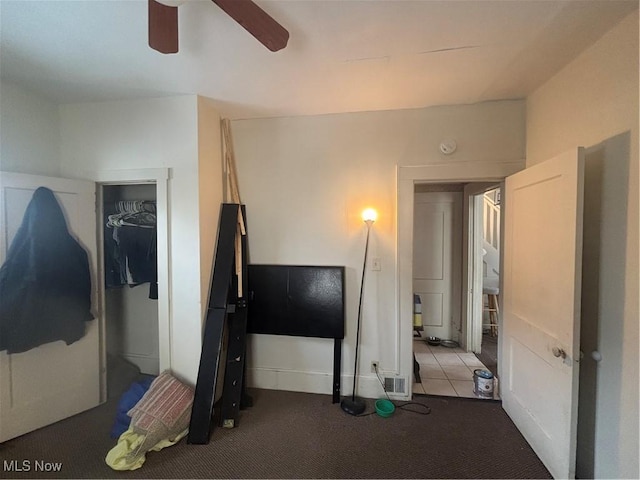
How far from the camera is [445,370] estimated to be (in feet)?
9.64

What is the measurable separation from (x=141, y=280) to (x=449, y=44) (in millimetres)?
3016

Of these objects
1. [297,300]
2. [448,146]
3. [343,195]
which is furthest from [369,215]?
[297,300]

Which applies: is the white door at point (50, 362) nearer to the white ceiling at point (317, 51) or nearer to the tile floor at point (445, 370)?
the white ceiling at point (317, 51)

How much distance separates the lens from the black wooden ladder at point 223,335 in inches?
77.9

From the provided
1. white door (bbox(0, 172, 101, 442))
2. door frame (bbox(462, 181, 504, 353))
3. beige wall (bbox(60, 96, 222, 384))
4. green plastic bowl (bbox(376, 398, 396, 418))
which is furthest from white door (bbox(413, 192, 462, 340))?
white door (bbox(0, 172, 101, 442))

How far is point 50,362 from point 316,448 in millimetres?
2086

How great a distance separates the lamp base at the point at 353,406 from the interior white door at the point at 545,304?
1128mm

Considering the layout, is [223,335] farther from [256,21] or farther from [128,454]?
[256,21]

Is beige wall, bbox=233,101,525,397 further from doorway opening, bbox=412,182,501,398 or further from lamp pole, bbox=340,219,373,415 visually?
doorway opening, bbox=412,182,501,398

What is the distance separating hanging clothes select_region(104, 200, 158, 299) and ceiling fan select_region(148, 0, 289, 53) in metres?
1.72

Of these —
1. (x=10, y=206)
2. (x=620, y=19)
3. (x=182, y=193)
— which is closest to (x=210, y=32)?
(x=182, y=193)

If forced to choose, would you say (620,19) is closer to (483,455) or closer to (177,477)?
(483,455)

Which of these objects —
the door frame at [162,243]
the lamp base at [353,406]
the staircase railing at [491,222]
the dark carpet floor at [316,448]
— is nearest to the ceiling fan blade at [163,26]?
the door frame at [162,243]

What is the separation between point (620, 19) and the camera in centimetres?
133
